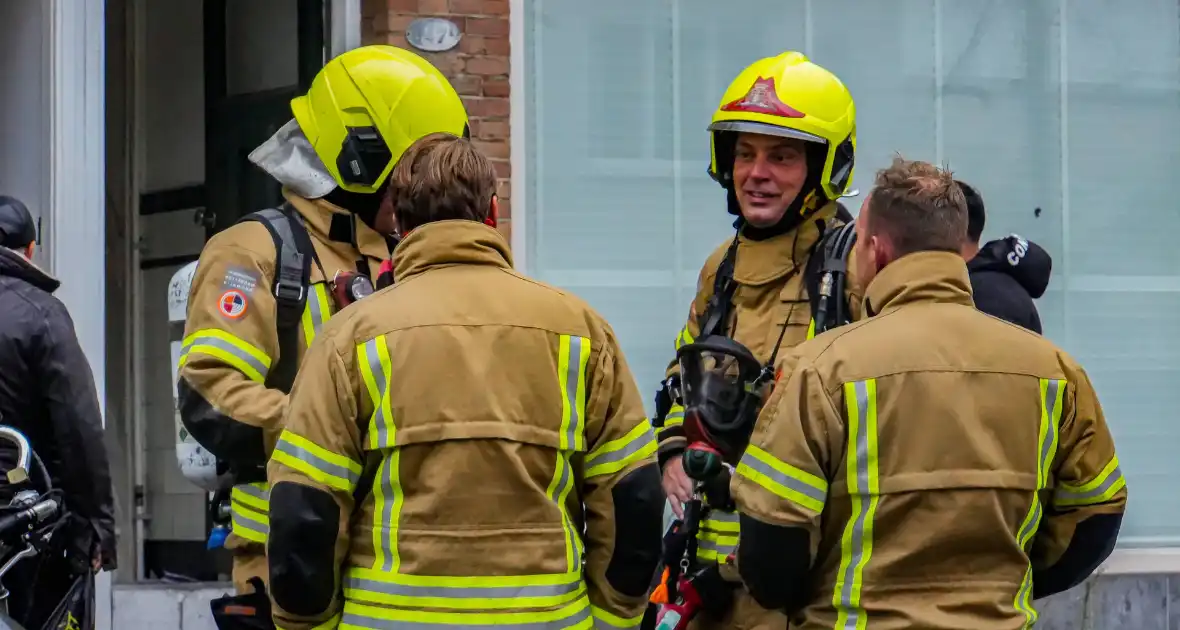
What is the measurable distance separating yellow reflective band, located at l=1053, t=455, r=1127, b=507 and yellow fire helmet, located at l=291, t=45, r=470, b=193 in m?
1.71

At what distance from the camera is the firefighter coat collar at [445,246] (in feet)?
10.1

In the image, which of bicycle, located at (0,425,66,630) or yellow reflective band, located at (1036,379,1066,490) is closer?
yellow reflective band, located at (1036,379,1066,490)

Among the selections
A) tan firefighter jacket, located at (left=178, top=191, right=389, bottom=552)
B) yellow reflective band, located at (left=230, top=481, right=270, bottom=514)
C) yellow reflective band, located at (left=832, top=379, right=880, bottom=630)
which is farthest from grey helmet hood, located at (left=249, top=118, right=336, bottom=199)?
yellow reflective band, located at (left=832, top=379, right=880, bottom=630)

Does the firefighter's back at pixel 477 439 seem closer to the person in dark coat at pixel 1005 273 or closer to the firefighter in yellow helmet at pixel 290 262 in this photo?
the firefighter in yellow helmet at pixel 290 262

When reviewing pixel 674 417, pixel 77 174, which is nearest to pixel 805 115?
pixel 674 417

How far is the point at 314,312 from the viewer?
3.83 m

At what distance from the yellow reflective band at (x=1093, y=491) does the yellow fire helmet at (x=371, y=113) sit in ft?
5.60

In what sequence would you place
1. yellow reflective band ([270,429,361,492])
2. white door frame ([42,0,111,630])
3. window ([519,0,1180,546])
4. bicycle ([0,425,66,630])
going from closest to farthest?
yellow reflective band ([270,429,361,492]), bicycle ([0,425,66,630]), white door frame ([42,0,111,630]), window ([519,0,1180,546])

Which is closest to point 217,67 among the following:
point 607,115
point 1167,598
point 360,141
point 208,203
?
point 208,203

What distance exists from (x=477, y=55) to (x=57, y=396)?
79.1 inches

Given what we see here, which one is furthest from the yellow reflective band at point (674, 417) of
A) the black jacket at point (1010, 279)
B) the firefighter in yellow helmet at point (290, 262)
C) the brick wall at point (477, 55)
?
the brick wall at point (477, 55)

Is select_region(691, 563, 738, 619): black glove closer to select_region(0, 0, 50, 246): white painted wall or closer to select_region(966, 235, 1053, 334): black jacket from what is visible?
select_region(966, 235, 1053, 334): black jacket

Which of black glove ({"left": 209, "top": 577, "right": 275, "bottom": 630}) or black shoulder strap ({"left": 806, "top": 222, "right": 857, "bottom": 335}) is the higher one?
black shoulder strap ({"left": 806, "top": 222, "right": 857, "bottom": 335})

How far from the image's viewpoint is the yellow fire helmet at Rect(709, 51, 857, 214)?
4.06 metres
